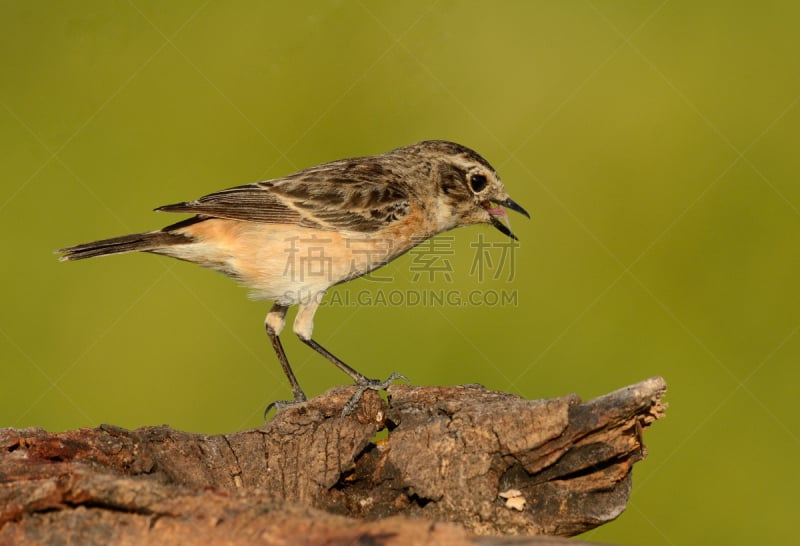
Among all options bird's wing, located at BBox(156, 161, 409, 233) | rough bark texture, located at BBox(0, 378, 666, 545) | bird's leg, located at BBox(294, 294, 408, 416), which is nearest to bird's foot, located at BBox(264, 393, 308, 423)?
bird's leg, located at BBox(294, 294, 408, 416)

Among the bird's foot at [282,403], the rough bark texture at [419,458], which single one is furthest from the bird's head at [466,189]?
the rough bark texture at [419,458]

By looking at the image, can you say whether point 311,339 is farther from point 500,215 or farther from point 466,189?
point 500,215

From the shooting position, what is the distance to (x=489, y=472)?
5.41m

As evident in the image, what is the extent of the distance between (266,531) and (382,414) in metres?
2.40

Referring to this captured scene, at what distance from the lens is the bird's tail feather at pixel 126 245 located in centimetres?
752

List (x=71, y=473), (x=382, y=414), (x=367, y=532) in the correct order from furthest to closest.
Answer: (x=382, y=414) < (x=71, y=473) < (x=367, y=532)

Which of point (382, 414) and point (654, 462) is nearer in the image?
point (382, 414)

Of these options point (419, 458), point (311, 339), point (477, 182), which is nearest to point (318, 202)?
point (311, 339)

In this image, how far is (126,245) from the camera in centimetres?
768

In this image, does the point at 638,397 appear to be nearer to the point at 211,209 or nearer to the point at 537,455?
the point at 537,455

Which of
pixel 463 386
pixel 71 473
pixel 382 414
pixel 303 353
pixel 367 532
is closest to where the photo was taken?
pixel 367 532

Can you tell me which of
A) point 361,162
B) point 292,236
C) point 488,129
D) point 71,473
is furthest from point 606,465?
point 488,129

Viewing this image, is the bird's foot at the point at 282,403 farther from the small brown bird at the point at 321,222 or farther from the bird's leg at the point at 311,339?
the bird's leg at the point at 311,339

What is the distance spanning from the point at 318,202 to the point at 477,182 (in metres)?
1.60
